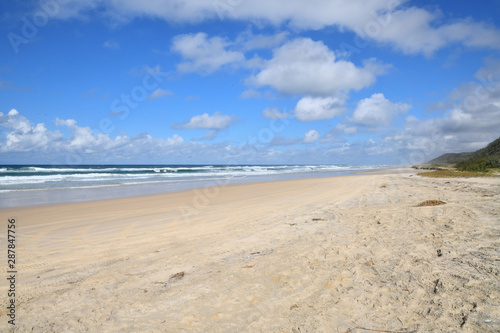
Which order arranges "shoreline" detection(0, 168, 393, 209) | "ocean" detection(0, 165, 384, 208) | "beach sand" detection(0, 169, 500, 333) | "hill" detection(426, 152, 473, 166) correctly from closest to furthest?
1. "beach sand" detection(0, 169, 500, 333)
2. "shoreline" detection(0, 168, 393, 209)
3. "ocean" detection(0, 165, 384, 208)
4. "hill" detection(426, 152, 473, 166)

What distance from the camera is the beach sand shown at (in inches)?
121

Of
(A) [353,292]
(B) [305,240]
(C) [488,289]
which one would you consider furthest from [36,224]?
(C) [488,289]

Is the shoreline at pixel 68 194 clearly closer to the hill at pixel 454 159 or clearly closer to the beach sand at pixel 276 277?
the beach sand at pixel 276 277

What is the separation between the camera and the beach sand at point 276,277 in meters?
3.06

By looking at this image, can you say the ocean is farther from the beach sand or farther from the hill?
the hill

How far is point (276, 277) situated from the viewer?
411cm

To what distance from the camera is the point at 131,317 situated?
10.7ft

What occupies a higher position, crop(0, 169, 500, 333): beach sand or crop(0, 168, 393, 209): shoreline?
crop(0, 168, 393, 209): shoreline

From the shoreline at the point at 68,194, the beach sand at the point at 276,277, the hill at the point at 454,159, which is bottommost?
the beach sand at the point at 276,277

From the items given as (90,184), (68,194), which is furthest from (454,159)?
(68,194)

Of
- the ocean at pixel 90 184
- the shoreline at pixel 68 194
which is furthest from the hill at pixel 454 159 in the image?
the shoreline at pixel 68 194

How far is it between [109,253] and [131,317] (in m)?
2.85

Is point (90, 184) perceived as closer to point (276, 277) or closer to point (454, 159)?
point (276, 277)

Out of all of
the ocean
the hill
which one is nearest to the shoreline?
the ocean
